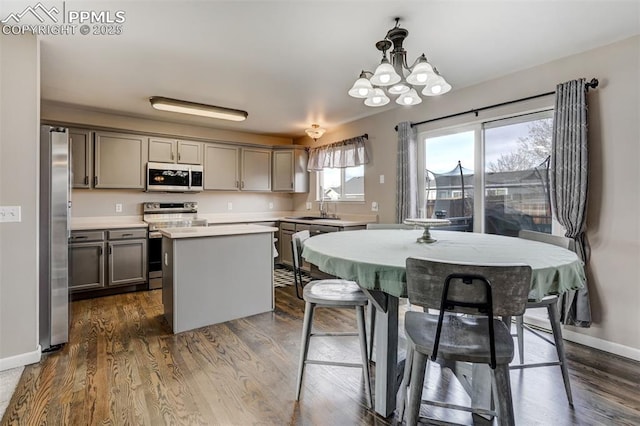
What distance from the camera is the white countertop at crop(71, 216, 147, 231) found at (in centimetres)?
397

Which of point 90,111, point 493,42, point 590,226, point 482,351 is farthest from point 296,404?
point 90,111

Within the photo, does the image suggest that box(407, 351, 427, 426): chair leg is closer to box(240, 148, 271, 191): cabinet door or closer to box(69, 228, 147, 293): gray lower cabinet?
box(69, 228, 147, 293): gray lower cabinet

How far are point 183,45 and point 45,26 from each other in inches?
34.8

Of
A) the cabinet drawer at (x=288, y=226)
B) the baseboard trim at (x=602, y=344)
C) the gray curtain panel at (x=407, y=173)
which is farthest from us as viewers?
the cabinet drawer at (x=288, y=226)

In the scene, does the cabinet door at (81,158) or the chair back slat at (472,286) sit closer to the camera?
the chair back slat at (472,286)

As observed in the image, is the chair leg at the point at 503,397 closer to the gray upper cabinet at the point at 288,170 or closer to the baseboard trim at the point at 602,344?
the baseboard trim at the point at 602,344

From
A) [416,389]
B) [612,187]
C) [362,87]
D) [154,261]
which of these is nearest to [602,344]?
[612,187]

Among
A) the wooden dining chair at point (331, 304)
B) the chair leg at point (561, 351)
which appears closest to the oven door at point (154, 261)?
the wooden dining chair at point (331, 304)

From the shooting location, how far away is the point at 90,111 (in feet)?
14.1

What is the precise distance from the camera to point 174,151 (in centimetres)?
479

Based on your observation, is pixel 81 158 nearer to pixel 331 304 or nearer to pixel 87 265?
pixel 87 265

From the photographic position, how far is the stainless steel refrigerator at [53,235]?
8.07 ft

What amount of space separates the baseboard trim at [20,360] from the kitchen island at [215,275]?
90 centimetres

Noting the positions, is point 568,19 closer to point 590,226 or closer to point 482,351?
point 590,226
